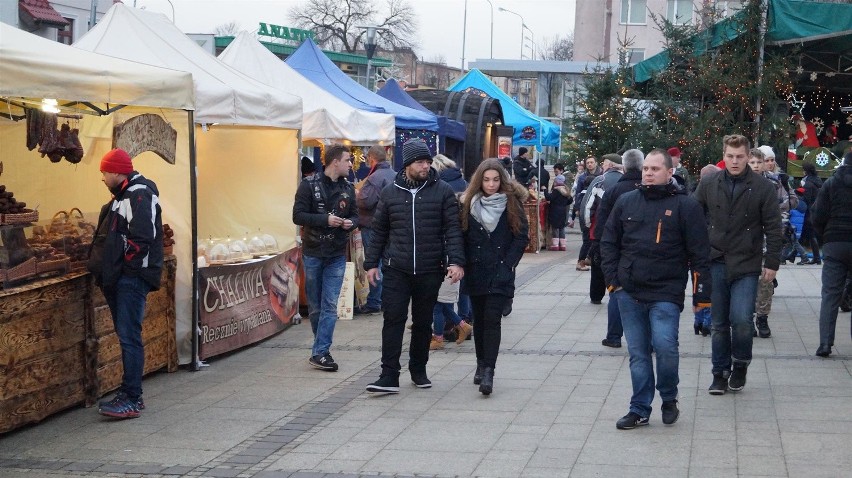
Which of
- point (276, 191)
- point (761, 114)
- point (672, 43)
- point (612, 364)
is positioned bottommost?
point (612, 364)

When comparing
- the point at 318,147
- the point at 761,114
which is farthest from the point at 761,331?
the point at 761,114

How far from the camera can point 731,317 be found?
7.79 meters

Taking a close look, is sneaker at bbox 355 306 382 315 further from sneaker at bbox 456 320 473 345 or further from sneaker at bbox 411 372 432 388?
sneaker at bbox 411 372 432 388

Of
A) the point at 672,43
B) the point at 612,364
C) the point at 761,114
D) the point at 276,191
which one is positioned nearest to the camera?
the point at 612,364

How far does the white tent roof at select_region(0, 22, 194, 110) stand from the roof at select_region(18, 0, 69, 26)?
25.0 m

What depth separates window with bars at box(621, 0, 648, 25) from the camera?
2335 inches

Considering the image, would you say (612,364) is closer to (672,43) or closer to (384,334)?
(384,334)

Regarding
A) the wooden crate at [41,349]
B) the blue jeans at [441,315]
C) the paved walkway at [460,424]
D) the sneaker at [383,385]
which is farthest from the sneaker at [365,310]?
the wooden crate at [41,349]

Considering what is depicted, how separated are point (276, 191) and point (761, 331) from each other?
5326 mm

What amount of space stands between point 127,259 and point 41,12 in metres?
28.1

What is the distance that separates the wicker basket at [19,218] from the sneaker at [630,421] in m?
4.18

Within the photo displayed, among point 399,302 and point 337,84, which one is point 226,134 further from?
point 399,302

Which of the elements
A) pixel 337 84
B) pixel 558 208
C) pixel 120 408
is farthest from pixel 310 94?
pixel 558 208

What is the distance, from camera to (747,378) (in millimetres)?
8469
